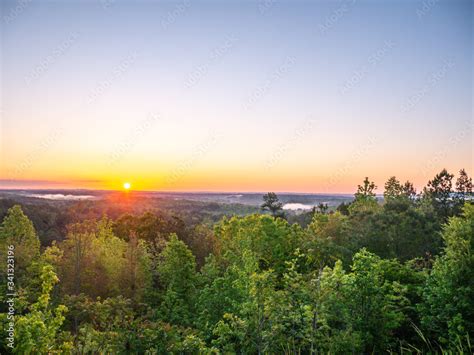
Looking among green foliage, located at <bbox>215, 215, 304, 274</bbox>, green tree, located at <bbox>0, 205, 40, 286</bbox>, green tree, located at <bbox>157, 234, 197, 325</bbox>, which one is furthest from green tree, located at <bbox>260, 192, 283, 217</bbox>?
green tree, located at <bbox>0, 205, 40, 286</bbox>

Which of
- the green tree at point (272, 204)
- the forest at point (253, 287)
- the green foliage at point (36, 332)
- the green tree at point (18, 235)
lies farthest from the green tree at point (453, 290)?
Result: the green tree at point (272, 204)

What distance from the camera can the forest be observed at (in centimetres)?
1273

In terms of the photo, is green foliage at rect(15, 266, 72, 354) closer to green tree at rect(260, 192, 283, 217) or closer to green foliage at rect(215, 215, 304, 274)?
green foliage at rect(215, 215, 304, 274)

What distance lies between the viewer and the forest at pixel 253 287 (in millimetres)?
12734

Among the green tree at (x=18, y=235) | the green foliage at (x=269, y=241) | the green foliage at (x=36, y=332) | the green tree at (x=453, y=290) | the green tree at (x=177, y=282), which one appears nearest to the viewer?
the green foliage at (x=36, y=332)

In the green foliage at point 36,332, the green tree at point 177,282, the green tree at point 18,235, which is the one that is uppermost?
the green tree at point 18,235

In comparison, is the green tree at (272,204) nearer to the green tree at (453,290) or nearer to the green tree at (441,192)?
the green tree at (441,192)

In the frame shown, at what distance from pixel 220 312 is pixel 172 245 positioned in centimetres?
666

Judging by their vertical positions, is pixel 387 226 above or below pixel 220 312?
above

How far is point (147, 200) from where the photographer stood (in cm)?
14012

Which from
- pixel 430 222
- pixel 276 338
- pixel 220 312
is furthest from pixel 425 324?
pixel 430 222

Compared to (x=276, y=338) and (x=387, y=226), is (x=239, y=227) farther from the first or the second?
(x=276, y=338)

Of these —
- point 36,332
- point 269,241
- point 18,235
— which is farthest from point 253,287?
point 18,235

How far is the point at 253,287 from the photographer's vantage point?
16.2 meters
